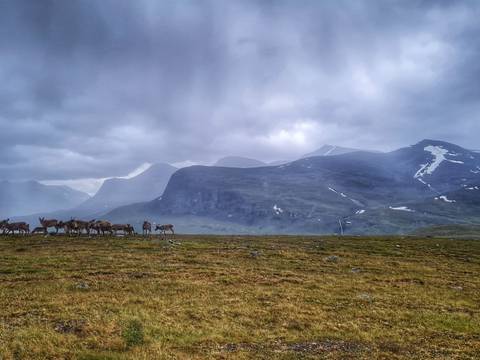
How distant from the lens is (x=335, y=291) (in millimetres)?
27734

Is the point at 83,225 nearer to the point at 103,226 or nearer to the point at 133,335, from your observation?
the point at 103,226

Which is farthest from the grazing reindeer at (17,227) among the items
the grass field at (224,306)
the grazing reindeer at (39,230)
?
the grass field at (224,306)

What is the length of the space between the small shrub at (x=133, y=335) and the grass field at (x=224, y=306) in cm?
5

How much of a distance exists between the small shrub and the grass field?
0.18 feet

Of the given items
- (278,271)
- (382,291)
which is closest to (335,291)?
(382,291)

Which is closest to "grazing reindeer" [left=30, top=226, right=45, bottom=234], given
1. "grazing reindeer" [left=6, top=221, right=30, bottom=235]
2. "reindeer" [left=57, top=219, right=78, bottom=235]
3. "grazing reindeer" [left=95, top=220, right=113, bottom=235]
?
"grazing reindeer" [left=6, top=221, right=30, bottom=235]

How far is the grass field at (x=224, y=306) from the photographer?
16031mm

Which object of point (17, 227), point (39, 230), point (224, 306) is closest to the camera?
point (224, 306)

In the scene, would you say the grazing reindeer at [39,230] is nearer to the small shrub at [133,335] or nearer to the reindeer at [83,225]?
the reindeer at [83,225]

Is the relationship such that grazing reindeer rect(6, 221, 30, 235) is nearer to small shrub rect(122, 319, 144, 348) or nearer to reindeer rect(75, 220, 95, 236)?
reindeer rect(75, 220, 95, 236)

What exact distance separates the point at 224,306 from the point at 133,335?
7.23 m

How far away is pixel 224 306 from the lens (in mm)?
22281

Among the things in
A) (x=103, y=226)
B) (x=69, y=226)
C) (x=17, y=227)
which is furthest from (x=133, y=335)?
(x=17, y=227)

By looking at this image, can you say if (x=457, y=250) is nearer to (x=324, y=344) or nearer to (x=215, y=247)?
(x=215, y=247)
